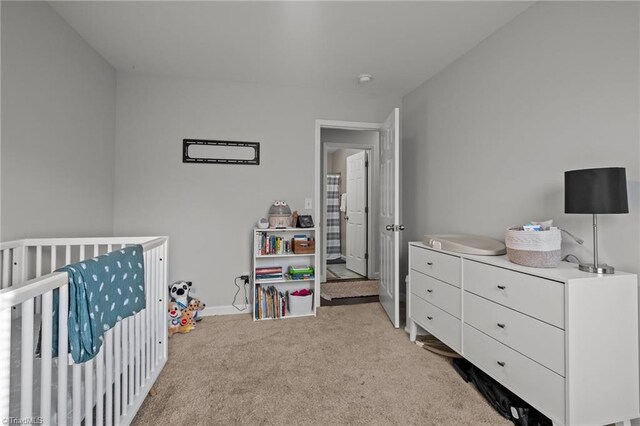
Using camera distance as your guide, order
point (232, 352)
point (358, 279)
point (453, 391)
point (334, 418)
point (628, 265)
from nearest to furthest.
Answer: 1. point (628, 265)
2. point (334, 418)
3. point (453, 391)
4. point (232, 352)
5. point (358, 279)

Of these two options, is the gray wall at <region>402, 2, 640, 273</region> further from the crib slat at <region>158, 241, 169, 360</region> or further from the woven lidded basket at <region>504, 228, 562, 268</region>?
the crib slat at <region>158, 241, 169, 360</region>

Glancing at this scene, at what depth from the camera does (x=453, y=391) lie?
1.65 m

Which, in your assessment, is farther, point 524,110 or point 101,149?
point 101,149

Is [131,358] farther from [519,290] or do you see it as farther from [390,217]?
[390,217]

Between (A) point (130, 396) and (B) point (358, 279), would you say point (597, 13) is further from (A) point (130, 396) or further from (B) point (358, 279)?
(B) point (358, 279)

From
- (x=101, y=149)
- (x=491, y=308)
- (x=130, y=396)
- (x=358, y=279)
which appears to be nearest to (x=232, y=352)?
(x=130, y=396)

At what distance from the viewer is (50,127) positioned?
6.11ft

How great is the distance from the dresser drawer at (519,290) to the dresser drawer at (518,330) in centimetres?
3


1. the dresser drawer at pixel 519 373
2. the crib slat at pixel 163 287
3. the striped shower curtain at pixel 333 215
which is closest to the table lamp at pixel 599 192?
the dresser drawer at pixel 519 373

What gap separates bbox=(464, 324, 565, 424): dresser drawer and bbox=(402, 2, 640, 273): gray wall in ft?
2.07

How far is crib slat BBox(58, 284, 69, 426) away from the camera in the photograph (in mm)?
890

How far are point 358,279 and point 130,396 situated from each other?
3.24 m

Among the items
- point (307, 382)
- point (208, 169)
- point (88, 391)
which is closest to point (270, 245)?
point (208, 169)

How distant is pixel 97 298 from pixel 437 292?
1879 mm
